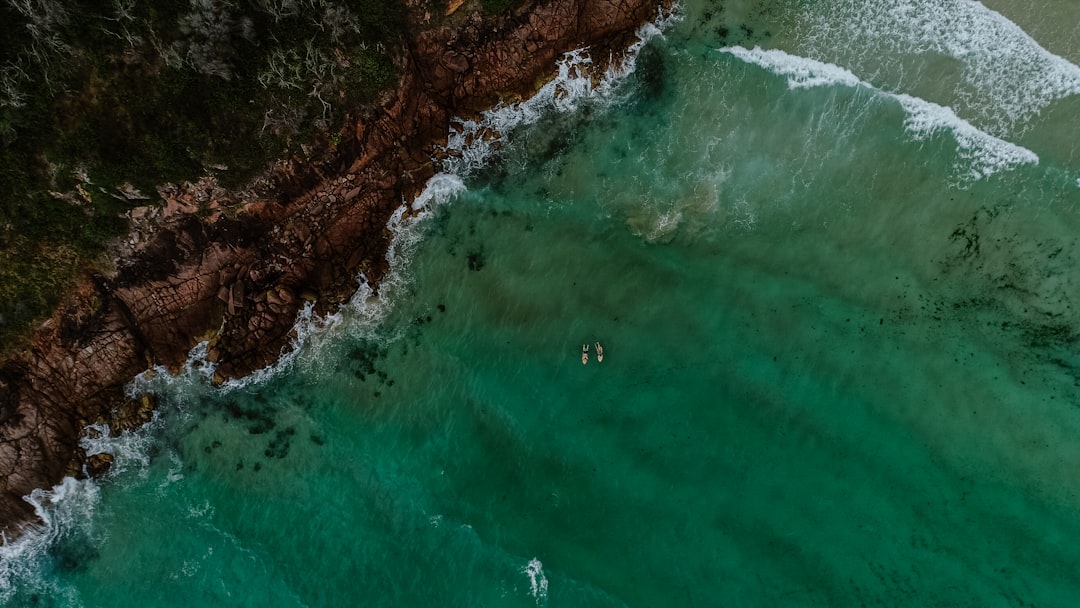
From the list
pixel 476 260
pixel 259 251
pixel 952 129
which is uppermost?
pixel 952 129

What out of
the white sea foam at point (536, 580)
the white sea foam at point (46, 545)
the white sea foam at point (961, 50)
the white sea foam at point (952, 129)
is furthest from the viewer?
the white sea foam at point (46, 545)

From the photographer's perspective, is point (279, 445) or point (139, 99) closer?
point (139, 99)

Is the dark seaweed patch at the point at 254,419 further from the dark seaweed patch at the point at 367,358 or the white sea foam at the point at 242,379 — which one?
the dark seaweed patch at the point at 367,358

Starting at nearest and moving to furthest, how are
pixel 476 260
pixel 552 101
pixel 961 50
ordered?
pixel 961 50
pixel 552 101
pixel 476 260

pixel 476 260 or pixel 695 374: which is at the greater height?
pixel 476 260

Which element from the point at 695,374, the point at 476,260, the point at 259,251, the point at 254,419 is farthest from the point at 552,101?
the point at 254,419

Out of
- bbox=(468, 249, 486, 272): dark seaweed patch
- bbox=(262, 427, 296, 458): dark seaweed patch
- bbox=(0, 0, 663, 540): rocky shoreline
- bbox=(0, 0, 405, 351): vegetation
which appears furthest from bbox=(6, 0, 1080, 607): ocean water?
bbox=(0, 0, 405, 351): vegetation

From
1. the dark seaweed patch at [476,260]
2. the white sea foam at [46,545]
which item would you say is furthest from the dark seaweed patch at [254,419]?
the dark seaweed patch at [476,260]

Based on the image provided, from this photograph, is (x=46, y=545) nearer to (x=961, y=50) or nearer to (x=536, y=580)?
(x=536, y=580)
